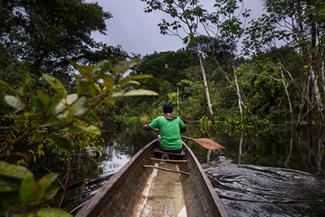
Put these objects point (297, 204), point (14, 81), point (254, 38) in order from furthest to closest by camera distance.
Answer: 1. point (254, 38)
2. point (14, 81)
3. point (297, 204)

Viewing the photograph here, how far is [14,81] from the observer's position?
8.84 meters

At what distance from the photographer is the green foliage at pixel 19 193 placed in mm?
634

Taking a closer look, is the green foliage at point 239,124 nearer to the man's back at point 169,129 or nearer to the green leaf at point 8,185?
the man's back at point 169,129

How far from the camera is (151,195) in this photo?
4.53 m

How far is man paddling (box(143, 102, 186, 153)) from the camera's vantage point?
6668 mm

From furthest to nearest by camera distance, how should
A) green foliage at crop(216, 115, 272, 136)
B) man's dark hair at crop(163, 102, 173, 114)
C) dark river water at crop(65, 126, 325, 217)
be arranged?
green foliage at crop(216, 115, 272, 136)
man's dark hair at crop(163, 102, 173, 114)
dark river water at crop(65, 126, 325, 217)

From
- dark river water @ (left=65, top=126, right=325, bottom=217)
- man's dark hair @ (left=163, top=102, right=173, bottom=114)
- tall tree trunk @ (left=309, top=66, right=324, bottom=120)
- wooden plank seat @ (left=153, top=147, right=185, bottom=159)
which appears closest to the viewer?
dark river water @ (left=65, top=126, right=325, bottom=217)

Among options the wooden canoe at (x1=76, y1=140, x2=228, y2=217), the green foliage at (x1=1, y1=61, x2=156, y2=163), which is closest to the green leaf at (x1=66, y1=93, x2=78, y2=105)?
the green foliage at (x1=1, y1=61, x2=156, y2=163)

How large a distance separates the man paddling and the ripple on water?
1295 millimetres

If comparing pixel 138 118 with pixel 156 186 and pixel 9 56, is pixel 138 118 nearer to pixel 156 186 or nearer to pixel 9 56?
pixel 9 56

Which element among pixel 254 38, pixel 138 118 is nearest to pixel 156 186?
pixel 254 38

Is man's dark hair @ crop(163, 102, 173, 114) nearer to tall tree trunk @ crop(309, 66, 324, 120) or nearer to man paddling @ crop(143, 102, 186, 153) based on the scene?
man paddling @ crop(143, 102, 186, 153)

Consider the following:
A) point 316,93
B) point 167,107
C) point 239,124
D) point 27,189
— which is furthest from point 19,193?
point 239,124

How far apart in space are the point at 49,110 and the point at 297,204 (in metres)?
5.81
